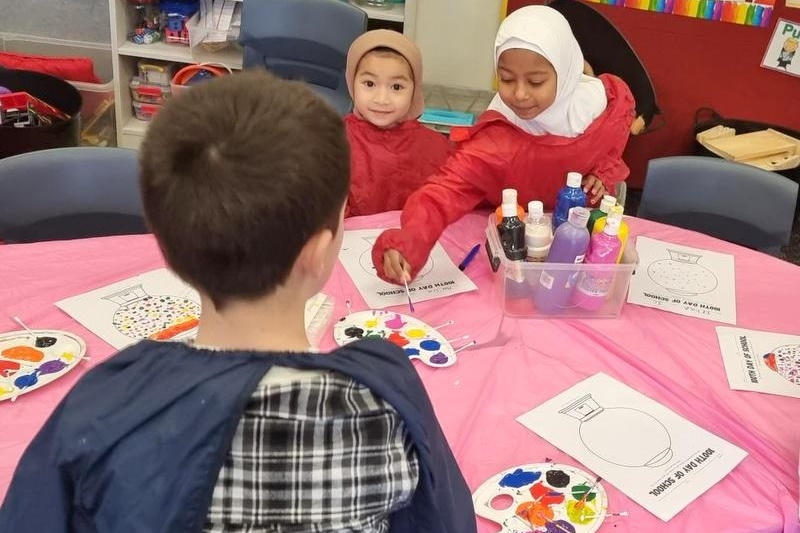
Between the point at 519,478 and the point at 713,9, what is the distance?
262 centimetres

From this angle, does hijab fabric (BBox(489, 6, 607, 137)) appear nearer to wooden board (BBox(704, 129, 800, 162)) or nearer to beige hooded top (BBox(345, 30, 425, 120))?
beige hooded top (BBox(345, 30, 425, 120))

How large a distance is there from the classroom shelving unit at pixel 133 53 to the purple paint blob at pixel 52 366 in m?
2.18

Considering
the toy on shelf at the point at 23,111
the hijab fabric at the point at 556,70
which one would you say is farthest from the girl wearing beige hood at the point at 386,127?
the toy on shelf at the point at 23,111

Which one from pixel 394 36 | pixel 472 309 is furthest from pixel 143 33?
pixel 472 309

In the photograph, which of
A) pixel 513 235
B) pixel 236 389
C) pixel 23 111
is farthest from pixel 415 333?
pixel 23 111

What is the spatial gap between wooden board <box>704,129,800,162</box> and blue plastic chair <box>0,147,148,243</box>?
226cm

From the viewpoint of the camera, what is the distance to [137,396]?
692mm

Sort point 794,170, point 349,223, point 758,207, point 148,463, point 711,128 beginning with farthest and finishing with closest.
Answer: point 711,128
point 794,170
point 758,207
point 349,223
point 148,463

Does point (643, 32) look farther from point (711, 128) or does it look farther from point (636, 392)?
point (636, 392)

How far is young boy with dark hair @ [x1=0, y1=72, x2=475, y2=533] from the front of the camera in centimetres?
67

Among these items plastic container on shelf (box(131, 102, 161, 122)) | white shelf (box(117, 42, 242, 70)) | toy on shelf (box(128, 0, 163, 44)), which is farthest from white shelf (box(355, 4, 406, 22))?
plastic container on shelf (box(131, 102, 161, 122))

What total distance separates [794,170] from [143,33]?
2684 millimetres

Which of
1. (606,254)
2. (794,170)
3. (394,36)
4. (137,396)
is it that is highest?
(394,36)

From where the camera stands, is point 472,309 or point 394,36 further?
point 394,36
